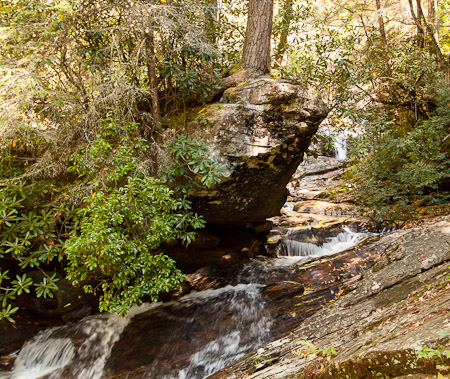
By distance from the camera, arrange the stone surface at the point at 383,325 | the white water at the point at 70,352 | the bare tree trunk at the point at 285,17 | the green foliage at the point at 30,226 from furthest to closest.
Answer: the bare tree trunk at the point at 285,17, the white water at the point at 70,352, the green foliage at the point at 30,226, the stone surface at the point at 383,325

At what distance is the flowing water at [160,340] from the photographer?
4422 mm

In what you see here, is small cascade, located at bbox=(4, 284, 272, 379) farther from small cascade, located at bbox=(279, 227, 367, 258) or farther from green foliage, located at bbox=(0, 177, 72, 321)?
small cascade, located at bbox=(279, 227, 367, 258)

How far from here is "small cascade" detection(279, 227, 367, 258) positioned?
24.9ft

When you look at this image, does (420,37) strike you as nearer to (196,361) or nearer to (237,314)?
(237,314)

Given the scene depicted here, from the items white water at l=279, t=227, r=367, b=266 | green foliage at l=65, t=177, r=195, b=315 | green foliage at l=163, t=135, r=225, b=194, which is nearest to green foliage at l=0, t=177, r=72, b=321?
green foliage at l=65, t=177, r=195, b=315

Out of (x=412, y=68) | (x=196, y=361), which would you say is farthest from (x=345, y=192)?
(x=196, y=361)

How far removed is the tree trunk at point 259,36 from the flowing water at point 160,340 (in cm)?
454

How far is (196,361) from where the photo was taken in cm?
439

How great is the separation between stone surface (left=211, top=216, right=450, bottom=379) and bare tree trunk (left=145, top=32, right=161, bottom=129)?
4.37 m

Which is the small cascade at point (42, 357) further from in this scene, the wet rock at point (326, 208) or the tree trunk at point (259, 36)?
the wet rock at point (326, 208)

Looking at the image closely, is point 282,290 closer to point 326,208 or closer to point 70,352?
point 70,352

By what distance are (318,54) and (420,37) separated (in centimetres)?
539

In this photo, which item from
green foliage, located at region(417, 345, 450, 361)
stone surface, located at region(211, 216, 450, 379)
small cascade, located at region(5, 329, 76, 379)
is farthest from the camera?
small cascade, located at region(5, 329, 76, 379)

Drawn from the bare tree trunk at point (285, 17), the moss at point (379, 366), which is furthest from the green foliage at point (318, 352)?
the bare tree trunk at point (285, 17)
